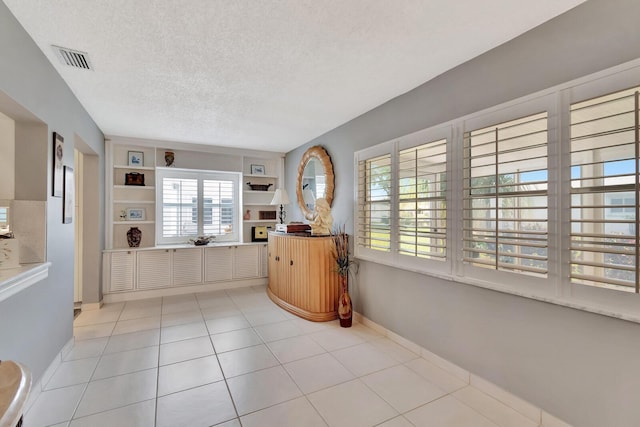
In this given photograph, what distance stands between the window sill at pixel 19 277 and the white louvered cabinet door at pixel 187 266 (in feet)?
8.20

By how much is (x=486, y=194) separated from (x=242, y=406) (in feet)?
7.35

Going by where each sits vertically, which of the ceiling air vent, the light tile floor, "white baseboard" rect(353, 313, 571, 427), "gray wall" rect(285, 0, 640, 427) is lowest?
the light tile floor

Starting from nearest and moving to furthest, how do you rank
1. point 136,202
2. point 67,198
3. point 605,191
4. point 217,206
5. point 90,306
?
1. point 605,191
2. point 67,198
3. point 90,306
4. point 136,202
5. point 217,206

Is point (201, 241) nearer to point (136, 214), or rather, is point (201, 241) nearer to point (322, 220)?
point (136, 214)

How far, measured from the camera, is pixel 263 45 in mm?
1970

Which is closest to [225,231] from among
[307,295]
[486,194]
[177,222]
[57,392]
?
[177,222]

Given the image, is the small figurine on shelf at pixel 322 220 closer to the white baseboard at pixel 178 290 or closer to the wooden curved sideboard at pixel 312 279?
the wooden curved sideboard at pixel 312 279

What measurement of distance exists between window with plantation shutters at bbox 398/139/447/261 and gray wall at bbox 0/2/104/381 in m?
2.85

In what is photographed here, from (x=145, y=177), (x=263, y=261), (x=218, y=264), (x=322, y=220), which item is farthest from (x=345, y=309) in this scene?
(x=145, y=177)

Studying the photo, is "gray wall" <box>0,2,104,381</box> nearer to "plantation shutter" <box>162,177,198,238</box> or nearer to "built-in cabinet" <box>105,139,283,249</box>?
"built-in cabinet" <box>105,139,283,249</box>

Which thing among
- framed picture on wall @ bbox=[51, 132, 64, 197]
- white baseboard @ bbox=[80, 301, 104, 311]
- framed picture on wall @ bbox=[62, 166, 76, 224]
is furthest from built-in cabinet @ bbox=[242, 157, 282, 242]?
framed picture on wall @ bbox=[51, 132, 64, 197]

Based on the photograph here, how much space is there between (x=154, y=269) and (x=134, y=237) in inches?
23.6

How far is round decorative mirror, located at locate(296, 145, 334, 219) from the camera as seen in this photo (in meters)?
3.88

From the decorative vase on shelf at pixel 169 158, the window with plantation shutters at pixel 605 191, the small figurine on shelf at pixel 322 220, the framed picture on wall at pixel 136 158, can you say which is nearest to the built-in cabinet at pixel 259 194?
the decorative vase on shelf at pixel 169 158
